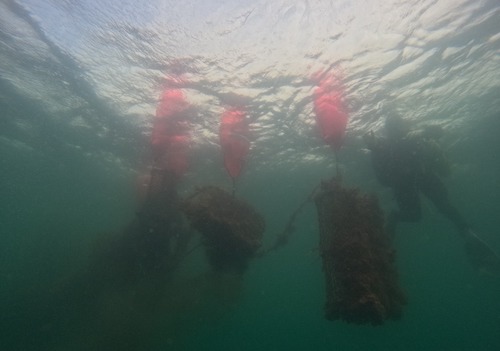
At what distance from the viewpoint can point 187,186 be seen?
27.4 m

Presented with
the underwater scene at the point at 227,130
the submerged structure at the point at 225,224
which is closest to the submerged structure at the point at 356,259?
the underwater scene at the point at 227,130

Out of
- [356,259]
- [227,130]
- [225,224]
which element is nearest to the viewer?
[356,259]

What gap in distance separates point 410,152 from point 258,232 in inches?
360

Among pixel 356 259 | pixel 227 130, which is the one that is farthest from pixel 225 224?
pixel 227 130

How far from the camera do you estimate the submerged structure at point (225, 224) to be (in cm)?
720

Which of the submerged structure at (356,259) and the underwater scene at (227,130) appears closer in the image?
the submerged structure at (356,259)

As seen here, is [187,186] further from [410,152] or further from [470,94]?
[470,94]

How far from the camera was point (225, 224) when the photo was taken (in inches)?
284

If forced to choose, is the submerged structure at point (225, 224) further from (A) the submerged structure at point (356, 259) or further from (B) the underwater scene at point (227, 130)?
(A) the submerged structure at point (356, 259)

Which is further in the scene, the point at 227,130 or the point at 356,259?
the point at 227,130

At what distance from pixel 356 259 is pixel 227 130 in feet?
42.3

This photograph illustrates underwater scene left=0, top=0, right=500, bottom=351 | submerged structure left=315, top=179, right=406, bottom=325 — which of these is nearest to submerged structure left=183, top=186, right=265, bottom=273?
underwater scene left=0, top=0, right=500, bottom=351

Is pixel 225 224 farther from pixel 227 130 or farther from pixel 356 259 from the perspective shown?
pixel 227 130

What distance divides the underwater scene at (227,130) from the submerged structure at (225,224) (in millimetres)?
42
